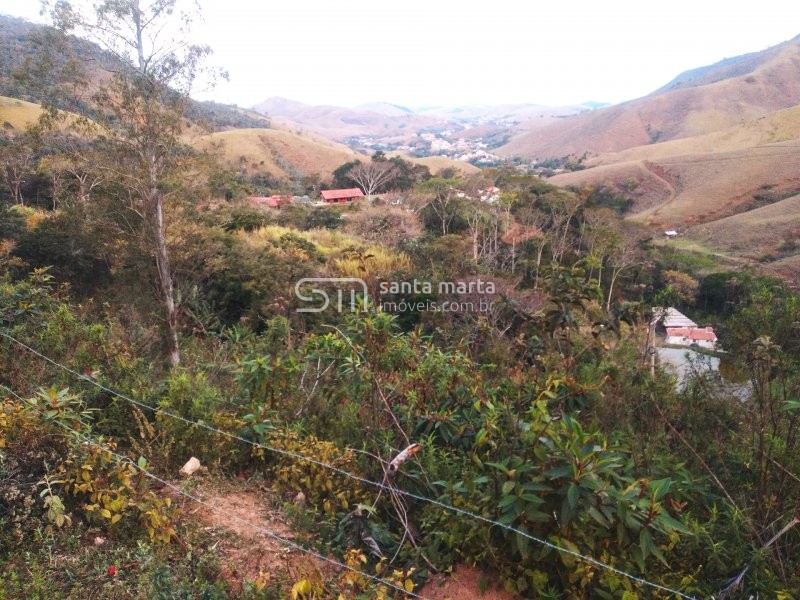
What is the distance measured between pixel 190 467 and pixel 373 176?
28474 millimetres

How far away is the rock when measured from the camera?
7.68 feet

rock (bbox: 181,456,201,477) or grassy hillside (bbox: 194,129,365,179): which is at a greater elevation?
grassy hillside (bbox: 194,129,365,179)

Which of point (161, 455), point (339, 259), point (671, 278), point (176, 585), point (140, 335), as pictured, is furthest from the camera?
point (671, 278)

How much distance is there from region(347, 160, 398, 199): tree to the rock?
27295 mm

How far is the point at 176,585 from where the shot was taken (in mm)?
1590

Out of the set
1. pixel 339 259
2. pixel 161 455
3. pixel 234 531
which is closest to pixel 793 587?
pixel 234 531

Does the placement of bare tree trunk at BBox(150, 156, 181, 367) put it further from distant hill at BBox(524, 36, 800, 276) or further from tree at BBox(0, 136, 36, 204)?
distant hill at BBox(524, 36, 800, 276)

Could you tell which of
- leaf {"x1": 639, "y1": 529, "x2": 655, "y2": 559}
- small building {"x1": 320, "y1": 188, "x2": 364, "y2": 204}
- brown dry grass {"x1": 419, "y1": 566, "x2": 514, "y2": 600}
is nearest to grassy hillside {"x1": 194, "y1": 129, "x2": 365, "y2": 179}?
small building {"x1": 320, "y1": 188, "x2": 364, "y2": 204}

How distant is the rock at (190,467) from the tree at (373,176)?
27.3m

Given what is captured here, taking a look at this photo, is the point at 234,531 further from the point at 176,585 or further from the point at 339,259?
the point at 339,259

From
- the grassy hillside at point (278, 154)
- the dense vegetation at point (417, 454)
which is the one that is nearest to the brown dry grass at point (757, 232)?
the dense vegetation at point (417, 454)

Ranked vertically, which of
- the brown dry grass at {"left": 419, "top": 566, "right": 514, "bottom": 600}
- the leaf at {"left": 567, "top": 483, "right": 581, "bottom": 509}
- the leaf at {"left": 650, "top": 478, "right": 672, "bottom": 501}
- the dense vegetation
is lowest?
the brown dry grass at {"left": 419, "top": 566, "right": 514, "bottom": 600}

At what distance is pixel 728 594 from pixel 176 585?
1.92m

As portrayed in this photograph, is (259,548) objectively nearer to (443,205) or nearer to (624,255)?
(624,255)
